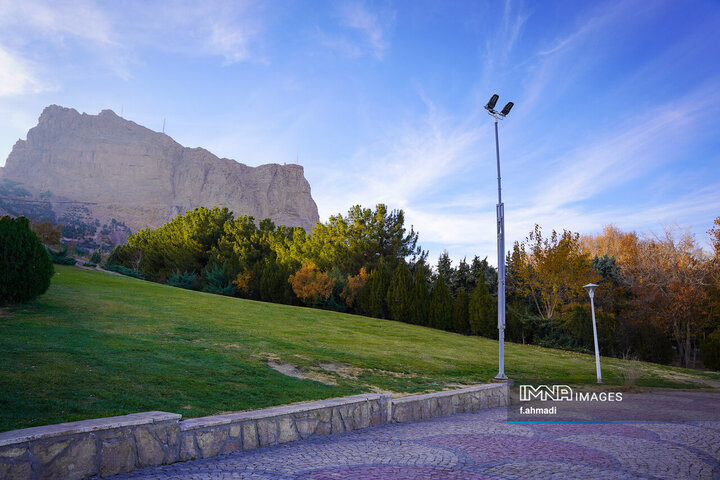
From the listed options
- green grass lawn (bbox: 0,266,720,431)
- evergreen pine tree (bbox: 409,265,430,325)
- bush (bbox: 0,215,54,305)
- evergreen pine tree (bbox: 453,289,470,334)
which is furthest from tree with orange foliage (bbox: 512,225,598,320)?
bush (bbox: 0,215,54,305)

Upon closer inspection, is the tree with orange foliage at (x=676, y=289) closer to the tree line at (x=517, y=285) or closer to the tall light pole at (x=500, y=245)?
the tree line at (x=517, y=285)

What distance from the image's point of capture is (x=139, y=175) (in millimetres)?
114062

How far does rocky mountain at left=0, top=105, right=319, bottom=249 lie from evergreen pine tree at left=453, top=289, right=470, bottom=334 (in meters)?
89.3

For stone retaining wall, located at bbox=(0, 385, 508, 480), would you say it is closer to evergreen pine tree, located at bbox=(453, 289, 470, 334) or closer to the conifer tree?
evergreen pine tree, located at bbox=(453, 289, 470, 334)

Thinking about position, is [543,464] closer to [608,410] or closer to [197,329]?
[608,410]

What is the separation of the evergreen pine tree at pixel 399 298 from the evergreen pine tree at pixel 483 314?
3.80 m

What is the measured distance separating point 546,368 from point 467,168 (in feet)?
23.8

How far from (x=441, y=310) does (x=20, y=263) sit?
1971 centimetres

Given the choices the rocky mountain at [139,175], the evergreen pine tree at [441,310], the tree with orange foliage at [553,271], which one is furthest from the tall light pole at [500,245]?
the rocky mountain at [139,175]

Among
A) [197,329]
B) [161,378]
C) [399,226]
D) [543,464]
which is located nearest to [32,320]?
[197,329]

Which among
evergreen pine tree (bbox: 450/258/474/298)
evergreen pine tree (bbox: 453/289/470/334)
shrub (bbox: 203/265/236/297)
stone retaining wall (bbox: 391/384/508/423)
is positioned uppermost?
evergreen pine tree (bbox: 450/258/474/298)

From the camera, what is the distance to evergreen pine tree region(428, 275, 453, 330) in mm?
24469

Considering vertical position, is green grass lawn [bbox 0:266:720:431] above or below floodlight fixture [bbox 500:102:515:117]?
below

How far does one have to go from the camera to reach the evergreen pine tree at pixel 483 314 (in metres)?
23.2
